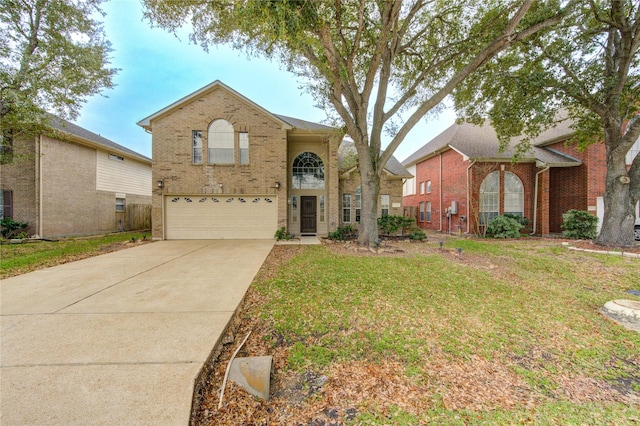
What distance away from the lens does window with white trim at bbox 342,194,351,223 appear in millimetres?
13375

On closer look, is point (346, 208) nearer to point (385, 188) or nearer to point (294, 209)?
point (385, 188)

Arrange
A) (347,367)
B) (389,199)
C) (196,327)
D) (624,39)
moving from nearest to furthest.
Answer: (347,367)
(196,327)
(624,39)
(389,199)

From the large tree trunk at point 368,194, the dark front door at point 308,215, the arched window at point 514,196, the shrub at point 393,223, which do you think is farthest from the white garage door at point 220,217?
the arched window at point 514,196

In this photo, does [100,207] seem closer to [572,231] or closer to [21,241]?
[21,241]

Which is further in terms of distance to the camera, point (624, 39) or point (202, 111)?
point (202, 111)

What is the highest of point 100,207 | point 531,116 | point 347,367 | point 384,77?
point 384,77

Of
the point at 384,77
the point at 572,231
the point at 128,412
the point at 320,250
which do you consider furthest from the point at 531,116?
the point at 128,412

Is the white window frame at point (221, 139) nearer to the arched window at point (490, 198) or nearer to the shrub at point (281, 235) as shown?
the shrub at point (281, 235)

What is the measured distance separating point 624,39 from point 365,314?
1285 centimetres

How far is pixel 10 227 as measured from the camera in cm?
1053

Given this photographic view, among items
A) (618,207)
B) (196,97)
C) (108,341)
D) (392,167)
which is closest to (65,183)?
(196,97)

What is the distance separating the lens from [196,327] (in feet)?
10.2

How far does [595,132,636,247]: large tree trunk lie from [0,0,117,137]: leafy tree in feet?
63.5

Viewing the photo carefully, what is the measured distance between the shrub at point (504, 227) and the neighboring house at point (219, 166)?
8527 mm
